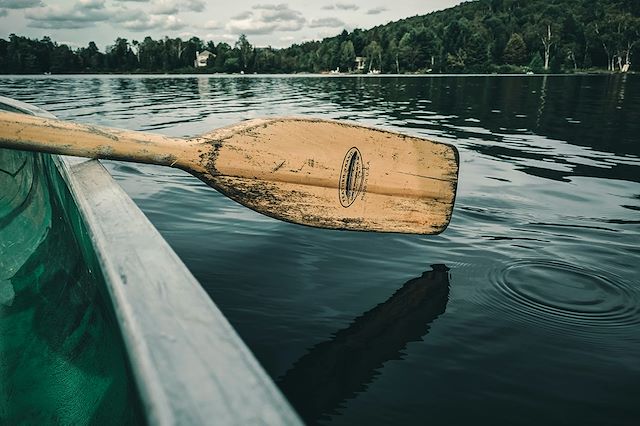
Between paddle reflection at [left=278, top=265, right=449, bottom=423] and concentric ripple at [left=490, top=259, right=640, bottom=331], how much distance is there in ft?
1.43

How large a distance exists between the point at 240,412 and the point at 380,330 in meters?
1.59

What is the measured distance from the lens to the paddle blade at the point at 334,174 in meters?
2.42

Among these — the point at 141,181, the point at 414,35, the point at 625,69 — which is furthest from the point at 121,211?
the point at 414,35

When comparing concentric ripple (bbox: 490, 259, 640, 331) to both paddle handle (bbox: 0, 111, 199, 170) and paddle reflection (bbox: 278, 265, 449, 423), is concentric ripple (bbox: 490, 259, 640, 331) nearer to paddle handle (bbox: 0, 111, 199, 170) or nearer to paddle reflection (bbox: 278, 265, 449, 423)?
paddle reflection (bbox: 278, 265, 449, 423)

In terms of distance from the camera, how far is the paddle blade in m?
2.42

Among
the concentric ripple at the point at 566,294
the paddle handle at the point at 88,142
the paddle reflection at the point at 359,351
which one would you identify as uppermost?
the paddle handle at the point at 88,142

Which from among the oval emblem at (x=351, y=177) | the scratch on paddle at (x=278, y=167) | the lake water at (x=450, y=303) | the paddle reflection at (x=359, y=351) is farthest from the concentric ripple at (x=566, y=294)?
the scratch on paddle at (x=278, y=167)

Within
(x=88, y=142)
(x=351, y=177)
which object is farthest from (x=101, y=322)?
(x=351, y=177)

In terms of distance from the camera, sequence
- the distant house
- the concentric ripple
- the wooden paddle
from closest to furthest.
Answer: the wooden paddle, the concentric ripple, the distant house

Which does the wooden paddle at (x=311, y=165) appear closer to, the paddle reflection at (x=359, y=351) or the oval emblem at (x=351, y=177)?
the oval emblem at (x=351, y=177)

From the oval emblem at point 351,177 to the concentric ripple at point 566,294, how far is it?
3.49 feet

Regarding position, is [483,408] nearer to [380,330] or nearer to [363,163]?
[380,330]

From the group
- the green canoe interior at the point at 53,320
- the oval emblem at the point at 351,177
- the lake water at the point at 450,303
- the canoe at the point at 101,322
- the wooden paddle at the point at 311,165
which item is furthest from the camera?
the oval emblem at the point at 351,177

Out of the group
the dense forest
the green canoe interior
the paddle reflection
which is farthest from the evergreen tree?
the green canoe interior
